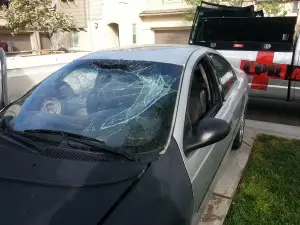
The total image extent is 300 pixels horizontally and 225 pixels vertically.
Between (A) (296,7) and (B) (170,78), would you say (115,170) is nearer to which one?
(B) (170,78)

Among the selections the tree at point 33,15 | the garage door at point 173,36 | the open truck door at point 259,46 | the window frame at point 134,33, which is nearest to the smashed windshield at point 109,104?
the open truck door at point 259,46

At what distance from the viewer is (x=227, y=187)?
132 inches

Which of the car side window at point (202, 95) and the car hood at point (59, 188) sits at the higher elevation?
the car side window at point (202, 95)

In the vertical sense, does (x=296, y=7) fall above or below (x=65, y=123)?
above

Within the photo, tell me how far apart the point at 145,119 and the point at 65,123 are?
0.57 meters

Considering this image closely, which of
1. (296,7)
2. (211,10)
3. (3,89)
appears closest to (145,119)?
(3,89)

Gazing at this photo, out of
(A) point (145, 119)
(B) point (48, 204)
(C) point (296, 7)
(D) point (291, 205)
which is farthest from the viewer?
(C) point (296, 7)

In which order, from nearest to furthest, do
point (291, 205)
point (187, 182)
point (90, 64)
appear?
1. point (187, 182)
2. point (90, 64)
3. point (291, 205)

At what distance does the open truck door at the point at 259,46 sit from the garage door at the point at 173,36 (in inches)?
445

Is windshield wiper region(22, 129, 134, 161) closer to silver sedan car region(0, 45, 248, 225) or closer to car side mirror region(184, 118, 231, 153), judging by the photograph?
silver sedan car region(0, 45, 248, 225)

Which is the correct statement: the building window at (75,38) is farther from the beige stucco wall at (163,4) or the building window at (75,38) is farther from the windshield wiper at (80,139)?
the windshield wiper at (80,139)

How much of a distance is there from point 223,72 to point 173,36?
14975mm

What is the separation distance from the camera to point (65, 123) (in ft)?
7.18

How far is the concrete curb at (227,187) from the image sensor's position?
9.33 feet
